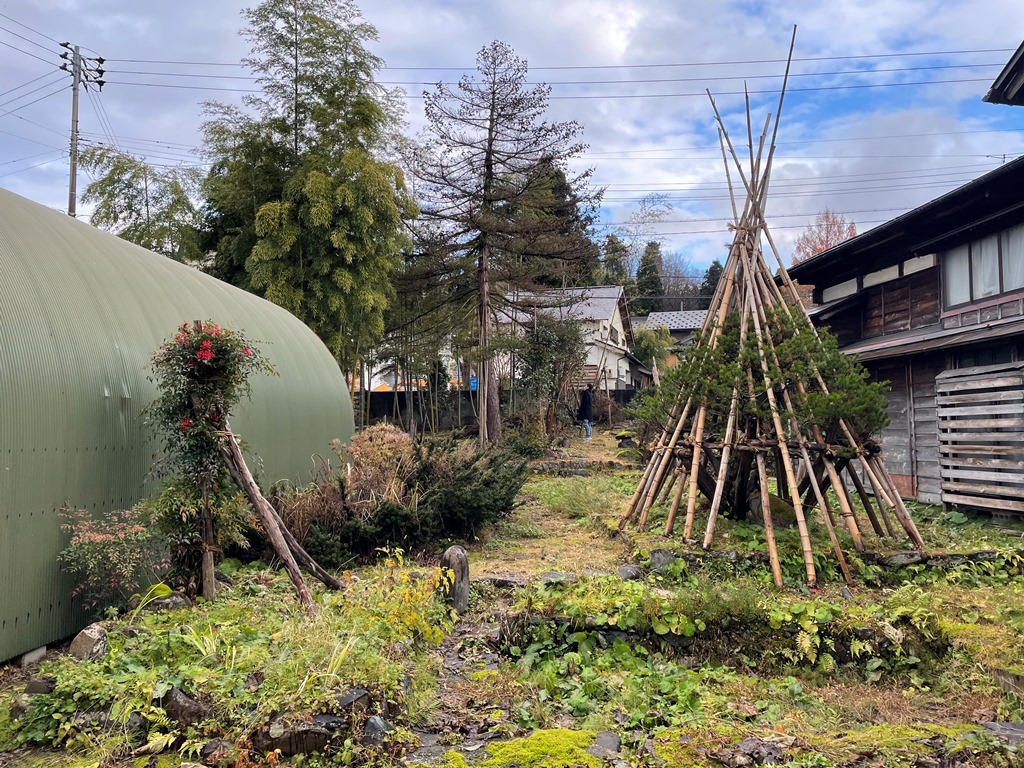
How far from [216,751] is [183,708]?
317mm

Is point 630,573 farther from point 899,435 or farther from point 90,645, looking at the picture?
point 899,435

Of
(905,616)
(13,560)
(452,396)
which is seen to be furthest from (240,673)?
(452,396)

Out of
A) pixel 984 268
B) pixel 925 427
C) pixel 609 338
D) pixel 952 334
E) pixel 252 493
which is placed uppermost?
pixel 609 338

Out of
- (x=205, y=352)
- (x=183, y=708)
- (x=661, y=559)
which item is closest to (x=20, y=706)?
(x=183, y=708)

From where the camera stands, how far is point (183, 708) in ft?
10.0

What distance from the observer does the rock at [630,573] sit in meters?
5.78

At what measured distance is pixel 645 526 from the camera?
7.29 metres

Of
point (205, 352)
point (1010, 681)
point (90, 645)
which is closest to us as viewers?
point (90, 645)

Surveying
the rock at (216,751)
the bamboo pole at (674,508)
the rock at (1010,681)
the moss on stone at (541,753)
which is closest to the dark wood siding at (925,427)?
the bamboo pole at (674,508)

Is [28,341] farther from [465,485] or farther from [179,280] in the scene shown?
[465,485]

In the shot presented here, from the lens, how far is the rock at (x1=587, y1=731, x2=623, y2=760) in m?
2.94

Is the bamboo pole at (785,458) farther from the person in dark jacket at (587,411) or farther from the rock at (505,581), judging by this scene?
the person in dark jacket at (587,411)

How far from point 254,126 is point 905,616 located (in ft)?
43.9

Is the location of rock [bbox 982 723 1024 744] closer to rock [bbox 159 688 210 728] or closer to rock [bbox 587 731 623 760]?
rock [bbox 587 731 623 760]
